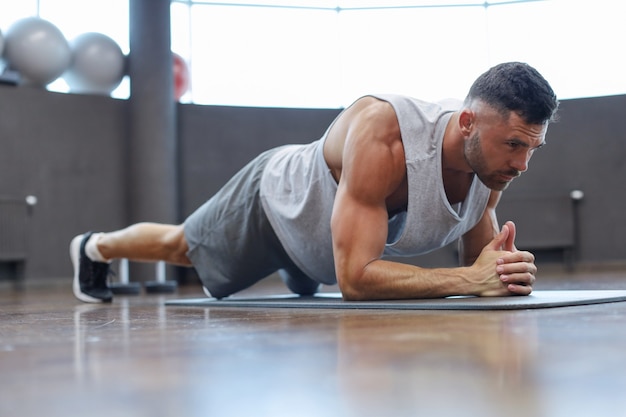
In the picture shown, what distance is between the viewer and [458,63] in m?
6.50

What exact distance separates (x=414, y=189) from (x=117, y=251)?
4.28ft

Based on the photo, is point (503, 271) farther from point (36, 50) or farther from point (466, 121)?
point (36, 50)

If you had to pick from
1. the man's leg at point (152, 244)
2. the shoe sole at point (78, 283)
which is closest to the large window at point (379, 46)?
the shoe sole at point (78, 283)

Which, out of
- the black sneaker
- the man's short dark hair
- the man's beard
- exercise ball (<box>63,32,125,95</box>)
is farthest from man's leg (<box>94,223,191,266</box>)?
exercise ball (<box>63,32,125,95</box>)

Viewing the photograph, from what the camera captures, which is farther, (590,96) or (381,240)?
(590,96)

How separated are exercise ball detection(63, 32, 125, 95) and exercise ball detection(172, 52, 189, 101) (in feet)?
1.48

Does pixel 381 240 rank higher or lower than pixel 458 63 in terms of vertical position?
lower

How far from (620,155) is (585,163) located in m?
0.28

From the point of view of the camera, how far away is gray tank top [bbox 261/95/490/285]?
192 cm

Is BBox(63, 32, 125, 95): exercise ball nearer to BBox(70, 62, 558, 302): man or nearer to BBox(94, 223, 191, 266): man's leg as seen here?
BBox(94, 223, 191, 266): man's leg

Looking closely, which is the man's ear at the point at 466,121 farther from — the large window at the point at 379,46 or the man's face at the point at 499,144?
the large window at the point at 379,46

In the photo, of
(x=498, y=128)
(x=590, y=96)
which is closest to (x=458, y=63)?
(x=590, y=96)

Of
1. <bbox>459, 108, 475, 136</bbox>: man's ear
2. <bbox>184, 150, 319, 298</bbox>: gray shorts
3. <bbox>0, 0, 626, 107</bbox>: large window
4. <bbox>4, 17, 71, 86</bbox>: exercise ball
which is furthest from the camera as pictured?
<bbox>0, 0, 626, 107</bbox>: large window

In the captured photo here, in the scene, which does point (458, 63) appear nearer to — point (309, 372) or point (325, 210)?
point (325, 210)
